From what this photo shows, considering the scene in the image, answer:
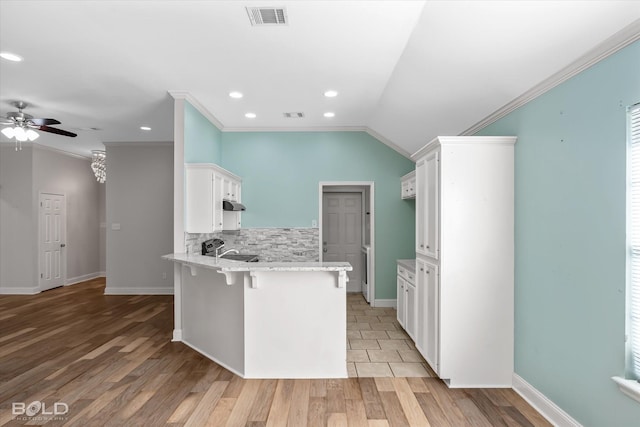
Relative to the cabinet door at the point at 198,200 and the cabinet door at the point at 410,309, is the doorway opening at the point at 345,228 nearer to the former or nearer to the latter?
the cabinet door at the point at 410,309

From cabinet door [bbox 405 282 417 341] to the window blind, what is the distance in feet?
6.67

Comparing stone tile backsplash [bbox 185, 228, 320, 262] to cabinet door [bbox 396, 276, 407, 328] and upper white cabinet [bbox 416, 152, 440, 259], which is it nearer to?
cabinet door [bbox 396, 276, 407, 328]

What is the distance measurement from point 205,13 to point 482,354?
3.67 meters

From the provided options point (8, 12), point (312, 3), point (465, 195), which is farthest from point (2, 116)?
point (465, 195)

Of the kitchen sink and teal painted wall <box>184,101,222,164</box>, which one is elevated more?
teal painted wall <box>184,101,222,164</box>

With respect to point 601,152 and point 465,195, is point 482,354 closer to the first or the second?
point 465,195

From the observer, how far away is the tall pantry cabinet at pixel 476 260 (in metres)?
2.99

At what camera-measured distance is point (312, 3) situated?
94.2 inches

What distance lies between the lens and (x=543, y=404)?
2.58 metres

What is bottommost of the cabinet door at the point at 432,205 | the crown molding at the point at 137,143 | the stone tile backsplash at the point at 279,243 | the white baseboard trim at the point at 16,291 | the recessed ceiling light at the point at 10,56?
the white baseboard trim at the point at 16,291

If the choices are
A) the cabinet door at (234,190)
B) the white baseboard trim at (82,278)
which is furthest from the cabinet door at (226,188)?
the white baseboard trim at (82,278)

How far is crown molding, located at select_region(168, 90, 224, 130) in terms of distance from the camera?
4.12 metres

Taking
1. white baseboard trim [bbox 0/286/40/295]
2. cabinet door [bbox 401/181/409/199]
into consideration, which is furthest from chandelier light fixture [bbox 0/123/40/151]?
cabinet door [bbox 401/181/409/199]

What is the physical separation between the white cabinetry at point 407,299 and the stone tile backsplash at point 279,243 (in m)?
1.66
